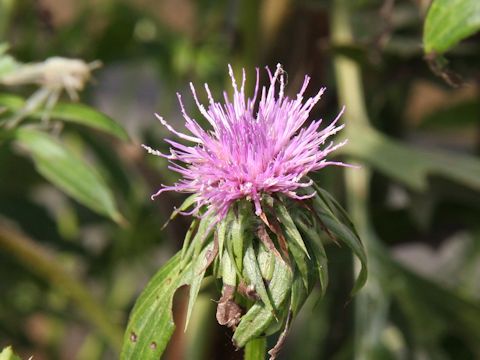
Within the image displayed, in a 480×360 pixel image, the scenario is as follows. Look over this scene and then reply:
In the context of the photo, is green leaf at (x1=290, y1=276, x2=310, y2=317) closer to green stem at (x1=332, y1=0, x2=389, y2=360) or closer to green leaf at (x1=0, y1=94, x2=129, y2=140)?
green leaf at (x1=0, y1=94, x2=129, y2=140)

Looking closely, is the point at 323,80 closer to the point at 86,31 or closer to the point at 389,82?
A: the point at 389,82

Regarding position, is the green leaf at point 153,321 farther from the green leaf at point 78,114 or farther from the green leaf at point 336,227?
the green leaf at point 78,114

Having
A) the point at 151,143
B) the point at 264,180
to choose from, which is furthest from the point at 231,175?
the point at 151,143

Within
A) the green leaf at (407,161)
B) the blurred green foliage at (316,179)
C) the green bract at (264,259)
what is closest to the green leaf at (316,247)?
the green bract at (264,259)

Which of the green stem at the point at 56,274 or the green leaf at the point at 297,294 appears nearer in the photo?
the green leaf at the point at 297,294

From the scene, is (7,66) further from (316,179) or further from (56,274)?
(316,179)
